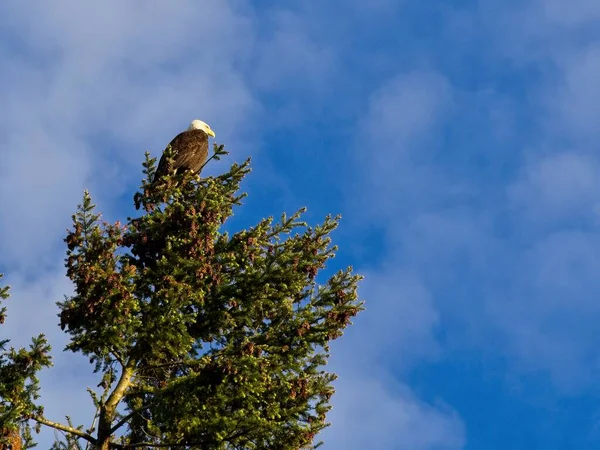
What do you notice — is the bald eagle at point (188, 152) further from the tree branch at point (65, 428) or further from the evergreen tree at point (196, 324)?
the tree branch at point (65, 428)

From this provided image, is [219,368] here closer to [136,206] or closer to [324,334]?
[324,334]

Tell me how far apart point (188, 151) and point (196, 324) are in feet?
14.5

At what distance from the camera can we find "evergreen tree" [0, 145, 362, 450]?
12383 mm

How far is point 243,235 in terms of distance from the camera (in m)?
14.1

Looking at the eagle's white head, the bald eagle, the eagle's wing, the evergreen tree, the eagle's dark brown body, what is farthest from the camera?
the eagle's white head

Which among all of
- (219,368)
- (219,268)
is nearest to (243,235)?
(219,268)

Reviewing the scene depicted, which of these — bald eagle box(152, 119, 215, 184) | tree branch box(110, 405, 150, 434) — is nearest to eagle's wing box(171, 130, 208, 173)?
bald eagle box(152, 119, 215, 184)

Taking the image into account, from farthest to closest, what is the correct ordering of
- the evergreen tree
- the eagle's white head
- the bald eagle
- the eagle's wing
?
the eagle's white head → the eagle's wing → the bald eagle → the evergreen tree

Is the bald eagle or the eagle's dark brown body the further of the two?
the eagle's dark brown body

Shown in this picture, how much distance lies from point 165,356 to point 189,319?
1.31 metres

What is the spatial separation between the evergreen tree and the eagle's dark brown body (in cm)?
128

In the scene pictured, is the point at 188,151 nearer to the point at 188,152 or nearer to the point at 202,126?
the point at 188,152

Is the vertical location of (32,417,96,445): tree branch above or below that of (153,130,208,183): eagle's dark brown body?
below

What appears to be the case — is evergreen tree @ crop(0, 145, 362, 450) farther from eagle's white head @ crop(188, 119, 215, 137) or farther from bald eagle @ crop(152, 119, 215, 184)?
eagle's white head @ crop(188, 119, 215, 137)
